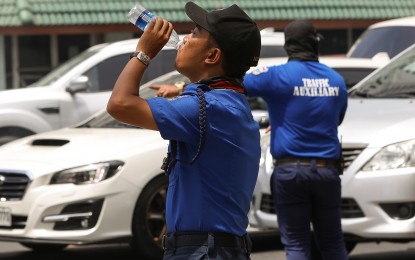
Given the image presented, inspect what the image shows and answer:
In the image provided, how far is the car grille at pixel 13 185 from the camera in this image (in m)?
9.16

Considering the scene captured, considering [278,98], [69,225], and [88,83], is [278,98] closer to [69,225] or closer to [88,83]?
[69,225]

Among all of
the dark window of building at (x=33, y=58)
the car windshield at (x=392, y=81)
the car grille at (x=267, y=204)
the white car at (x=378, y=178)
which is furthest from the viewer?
the dark window of building at (x=33, y=58)

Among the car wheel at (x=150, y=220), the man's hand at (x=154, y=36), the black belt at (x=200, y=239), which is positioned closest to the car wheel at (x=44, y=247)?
the car wheel at (x=150, y=220)

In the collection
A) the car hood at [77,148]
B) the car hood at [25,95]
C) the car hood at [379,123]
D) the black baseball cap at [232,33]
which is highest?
the black baseball cap at [232,33]

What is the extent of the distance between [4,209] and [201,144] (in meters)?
5.23

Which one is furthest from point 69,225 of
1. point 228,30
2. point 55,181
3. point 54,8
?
point 54,8

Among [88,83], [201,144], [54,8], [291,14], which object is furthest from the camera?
[291,14]

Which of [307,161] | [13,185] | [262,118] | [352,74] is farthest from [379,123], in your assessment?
[13,185]

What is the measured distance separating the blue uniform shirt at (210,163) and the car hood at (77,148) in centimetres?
487

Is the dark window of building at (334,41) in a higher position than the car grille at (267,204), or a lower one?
lower

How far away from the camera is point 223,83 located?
433 centimetres

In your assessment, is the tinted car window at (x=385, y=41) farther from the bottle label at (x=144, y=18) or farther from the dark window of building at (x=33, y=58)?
the bottle label at (x=144, y=18)

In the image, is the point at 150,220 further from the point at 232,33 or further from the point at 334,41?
the point at 334,41

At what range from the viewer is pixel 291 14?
20.1 metres
